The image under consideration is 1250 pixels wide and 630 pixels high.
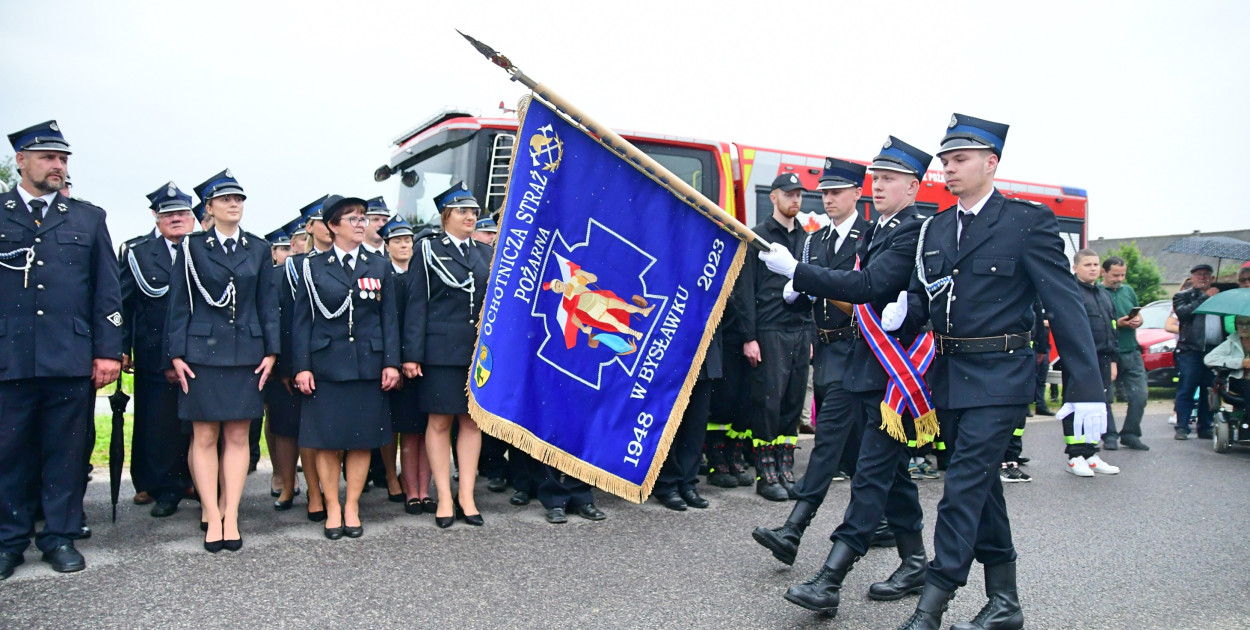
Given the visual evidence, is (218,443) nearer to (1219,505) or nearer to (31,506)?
(31,506)

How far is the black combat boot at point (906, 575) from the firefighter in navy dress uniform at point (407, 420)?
2.93 m

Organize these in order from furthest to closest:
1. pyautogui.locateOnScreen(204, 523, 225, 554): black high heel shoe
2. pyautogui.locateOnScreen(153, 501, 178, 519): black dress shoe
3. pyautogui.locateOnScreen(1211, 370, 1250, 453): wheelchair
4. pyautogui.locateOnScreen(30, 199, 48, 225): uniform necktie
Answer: pyautogui.locateOnScreen(1211, 370, 1250, 453): wheelchair, pyautogui.locateOnScreen(153, 501, 178, 519): black dress shoe, pyautogui.locateOnScreen(204, 523, 225, 554): black high heel shoe, pyautogui.locateOnScreen(30, 199, 48, 225): uniform necktie

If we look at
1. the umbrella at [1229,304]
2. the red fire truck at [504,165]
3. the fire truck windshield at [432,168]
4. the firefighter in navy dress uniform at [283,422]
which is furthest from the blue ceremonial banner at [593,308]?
the umbrella at [1229,304]

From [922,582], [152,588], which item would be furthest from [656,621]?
[152,588]

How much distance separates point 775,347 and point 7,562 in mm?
4619

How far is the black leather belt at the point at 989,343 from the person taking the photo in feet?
11.4

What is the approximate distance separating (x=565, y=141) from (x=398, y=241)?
1923mm

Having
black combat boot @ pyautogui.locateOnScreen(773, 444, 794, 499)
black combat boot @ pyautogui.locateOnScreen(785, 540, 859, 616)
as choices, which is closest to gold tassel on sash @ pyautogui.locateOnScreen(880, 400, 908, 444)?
black combat boot @ pyautogui.locateOnScreen(785, 540, 859, 616)

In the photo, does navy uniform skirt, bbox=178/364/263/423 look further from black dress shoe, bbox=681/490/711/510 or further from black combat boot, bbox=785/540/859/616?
black combat boot, bbox=785/540/859/616

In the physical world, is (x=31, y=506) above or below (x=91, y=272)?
below

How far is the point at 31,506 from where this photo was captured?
4543mm

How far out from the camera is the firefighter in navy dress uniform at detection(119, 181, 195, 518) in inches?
210

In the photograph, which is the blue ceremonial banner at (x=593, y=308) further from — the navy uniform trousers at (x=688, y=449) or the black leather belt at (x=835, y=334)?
the navy uniform trousers at (x=688, y=449)

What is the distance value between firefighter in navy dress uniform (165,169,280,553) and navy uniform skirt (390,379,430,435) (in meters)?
0.93
